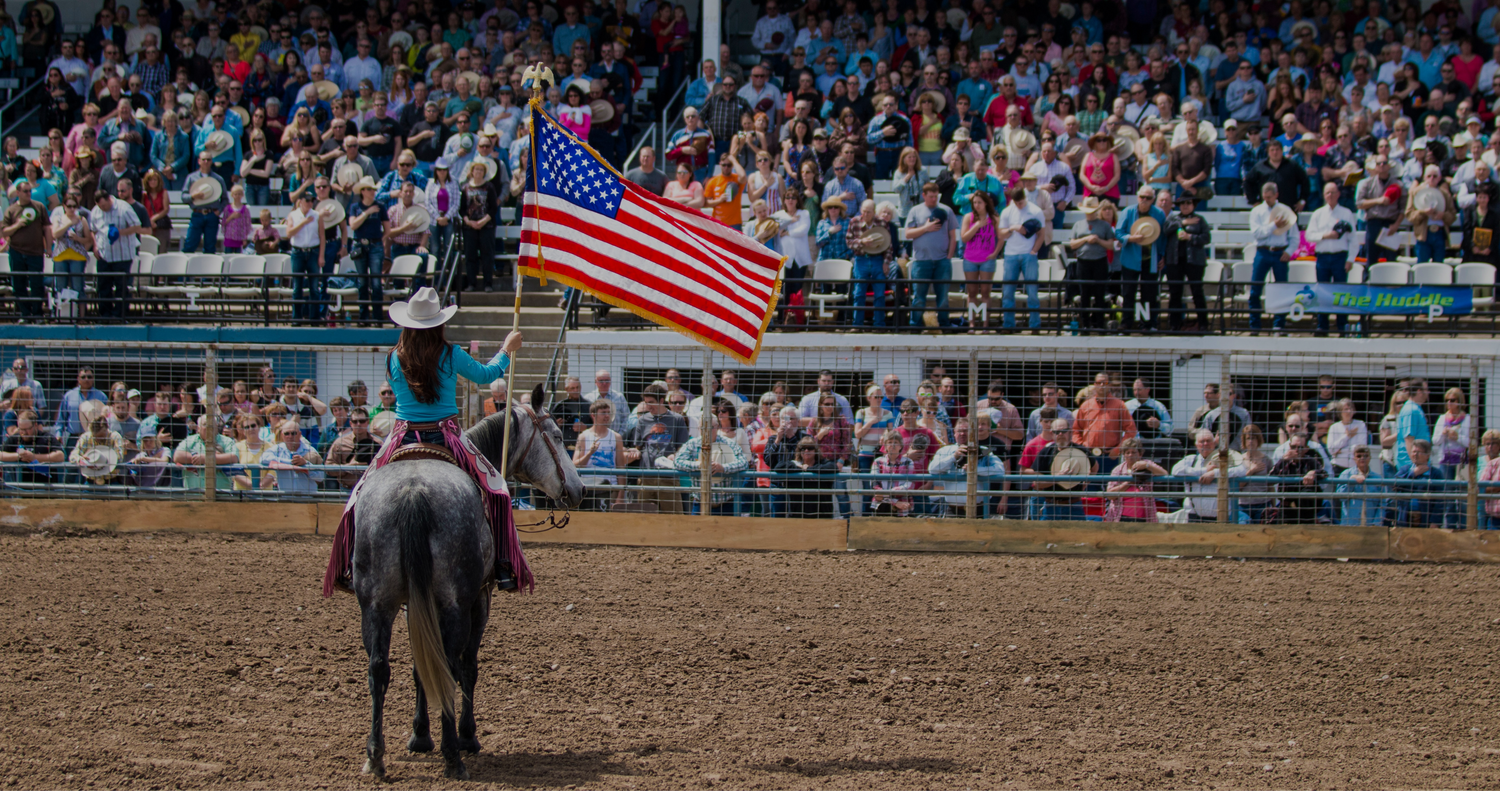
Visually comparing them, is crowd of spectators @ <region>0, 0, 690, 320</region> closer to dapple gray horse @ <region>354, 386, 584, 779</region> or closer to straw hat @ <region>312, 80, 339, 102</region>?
straw hat @ <region>312, 80, 339, 102</region>

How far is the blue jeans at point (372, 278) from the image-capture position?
18.0 metres

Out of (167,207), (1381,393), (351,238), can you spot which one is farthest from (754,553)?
(167,207)

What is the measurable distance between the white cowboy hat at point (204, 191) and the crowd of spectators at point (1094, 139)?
20.5 ft

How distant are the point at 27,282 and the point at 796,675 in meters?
14.6

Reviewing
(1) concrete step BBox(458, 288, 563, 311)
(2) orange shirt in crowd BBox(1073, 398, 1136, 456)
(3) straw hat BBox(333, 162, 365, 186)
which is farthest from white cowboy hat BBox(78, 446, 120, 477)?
(2) orange shirt in crowd BBox(1073, 398, 1136, 456)

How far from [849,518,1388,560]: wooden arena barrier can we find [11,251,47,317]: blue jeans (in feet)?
40.6

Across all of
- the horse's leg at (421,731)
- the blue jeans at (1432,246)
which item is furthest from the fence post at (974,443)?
the blue jeans at (1432,246)

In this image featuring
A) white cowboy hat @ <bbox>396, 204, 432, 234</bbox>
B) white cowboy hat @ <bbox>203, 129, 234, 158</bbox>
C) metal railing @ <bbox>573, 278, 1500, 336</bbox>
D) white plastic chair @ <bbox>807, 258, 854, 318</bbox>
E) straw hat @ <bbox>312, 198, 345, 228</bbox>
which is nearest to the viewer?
metal railing @ <bbox>573, 278, 1500, 336</bbox>

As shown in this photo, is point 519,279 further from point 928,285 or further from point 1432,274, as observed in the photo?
point 1432,274

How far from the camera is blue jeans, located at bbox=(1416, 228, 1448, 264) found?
1742 centimetres

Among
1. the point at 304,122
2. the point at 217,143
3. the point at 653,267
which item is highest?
the point at 304,122

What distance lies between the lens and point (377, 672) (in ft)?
22.0

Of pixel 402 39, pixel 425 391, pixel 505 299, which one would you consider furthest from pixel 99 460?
pixel 402 39

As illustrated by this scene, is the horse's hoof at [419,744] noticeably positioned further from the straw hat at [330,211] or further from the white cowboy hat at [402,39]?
the white cowboy hat at [402,39]
